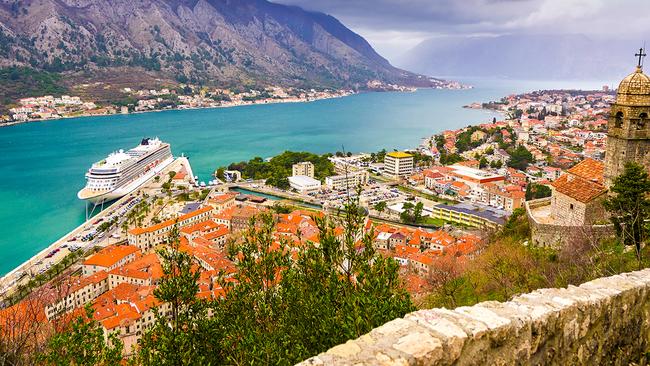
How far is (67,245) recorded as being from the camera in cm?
2312

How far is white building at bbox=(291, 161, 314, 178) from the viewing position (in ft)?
123

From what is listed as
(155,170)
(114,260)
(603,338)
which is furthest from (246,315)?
(155,170)

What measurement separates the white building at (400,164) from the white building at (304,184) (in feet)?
22.6

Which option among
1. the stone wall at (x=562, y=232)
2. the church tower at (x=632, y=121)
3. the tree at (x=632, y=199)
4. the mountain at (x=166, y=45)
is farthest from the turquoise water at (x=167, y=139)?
the mountain at (x=166, y=45)

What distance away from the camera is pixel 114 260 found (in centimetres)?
1953

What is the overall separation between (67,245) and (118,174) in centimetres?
1171

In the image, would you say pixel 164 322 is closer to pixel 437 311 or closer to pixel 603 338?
pixel 437 311

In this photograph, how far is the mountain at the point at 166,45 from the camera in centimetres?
10756

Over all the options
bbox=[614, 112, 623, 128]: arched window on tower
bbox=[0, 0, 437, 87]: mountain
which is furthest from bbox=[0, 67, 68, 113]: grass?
bbox=[614, 112, 623, 128]: arched window on tower

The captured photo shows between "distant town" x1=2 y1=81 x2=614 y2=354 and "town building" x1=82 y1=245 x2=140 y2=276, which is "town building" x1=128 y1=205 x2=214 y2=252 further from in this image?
"town building" x1=82 y1=245 x2=140 y2=276

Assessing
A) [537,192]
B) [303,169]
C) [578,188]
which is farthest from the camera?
[303,169]

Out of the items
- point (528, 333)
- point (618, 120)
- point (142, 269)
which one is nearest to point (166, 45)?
point (142, 269)

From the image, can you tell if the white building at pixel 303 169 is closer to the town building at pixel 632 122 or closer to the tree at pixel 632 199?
the town building at pixel 632 122

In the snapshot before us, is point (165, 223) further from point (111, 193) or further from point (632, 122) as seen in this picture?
point (632, 122)
